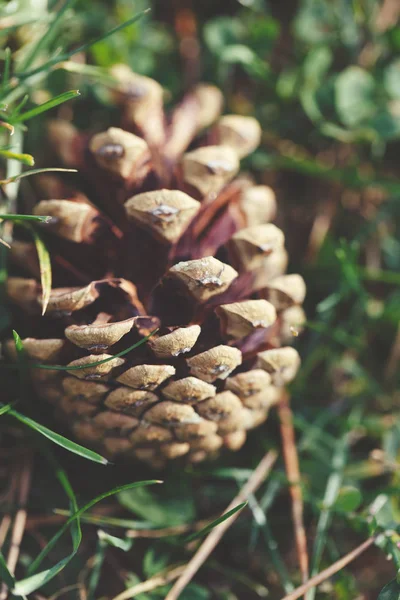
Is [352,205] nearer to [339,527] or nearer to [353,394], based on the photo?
[353,394]

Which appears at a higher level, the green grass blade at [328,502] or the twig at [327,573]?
the twig at [327,573]

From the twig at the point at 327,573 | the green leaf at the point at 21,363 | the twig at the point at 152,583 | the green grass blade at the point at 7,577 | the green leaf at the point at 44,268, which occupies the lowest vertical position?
the twig at the point at 152,583

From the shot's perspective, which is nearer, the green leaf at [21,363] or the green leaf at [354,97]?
the green leaf at [21,363]

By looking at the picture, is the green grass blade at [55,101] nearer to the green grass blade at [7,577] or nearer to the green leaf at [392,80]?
the green grass blade at [7,577]

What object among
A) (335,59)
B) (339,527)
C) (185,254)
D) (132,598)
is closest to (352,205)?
(335,59)

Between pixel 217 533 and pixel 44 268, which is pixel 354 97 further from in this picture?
pixel 217 533

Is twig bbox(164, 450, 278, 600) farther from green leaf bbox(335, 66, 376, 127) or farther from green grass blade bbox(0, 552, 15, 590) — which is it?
green leaf bbox(335, 66, 376, 127)

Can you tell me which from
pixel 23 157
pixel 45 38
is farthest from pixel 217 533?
pixel 45 38

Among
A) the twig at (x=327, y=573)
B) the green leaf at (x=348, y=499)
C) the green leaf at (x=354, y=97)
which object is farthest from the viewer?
the green leaf at (x=354, y=97)

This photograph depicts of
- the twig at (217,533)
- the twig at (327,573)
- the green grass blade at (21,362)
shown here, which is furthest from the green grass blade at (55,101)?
the twig at (327,573)
